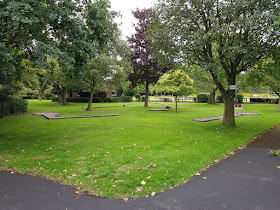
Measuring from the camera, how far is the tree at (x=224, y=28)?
25.7 feet

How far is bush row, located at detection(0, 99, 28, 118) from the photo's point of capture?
51.6ft

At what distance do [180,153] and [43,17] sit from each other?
5782 mm

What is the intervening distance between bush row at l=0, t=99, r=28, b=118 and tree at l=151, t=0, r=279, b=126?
1298cm

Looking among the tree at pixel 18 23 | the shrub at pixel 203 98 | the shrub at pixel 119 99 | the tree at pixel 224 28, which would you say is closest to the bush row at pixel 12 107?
the tree at pixel 18 23

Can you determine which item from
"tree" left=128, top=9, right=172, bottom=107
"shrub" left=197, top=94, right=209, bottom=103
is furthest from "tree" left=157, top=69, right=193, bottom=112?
"shrub" left=197, top=94, right=209, bottom=103

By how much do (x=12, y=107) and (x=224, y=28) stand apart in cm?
1634

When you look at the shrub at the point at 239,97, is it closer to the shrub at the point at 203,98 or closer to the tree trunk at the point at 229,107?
the shrub at the point at 203,98

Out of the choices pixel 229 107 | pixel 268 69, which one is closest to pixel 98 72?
pixel 229 107

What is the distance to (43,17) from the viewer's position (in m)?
6.22

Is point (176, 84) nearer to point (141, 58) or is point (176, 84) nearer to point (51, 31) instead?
point (141, 58)

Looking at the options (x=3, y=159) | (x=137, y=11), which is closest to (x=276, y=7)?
(x=3, y=159)

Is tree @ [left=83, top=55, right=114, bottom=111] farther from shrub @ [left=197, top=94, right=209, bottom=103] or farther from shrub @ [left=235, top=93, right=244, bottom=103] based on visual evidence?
shrub @ [left=235, top=93, right=244, bottom=103]

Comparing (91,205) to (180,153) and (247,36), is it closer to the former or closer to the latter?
(180,153)

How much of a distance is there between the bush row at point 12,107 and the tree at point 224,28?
42.6 feet
